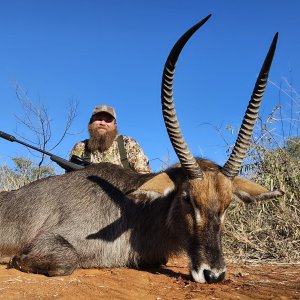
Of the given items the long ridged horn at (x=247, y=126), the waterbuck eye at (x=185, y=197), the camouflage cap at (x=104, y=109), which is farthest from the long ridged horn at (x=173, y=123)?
the camouflage cap at (x=104, y=109)

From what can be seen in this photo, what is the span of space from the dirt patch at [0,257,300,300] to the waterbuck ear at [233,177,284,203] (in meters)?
0.87

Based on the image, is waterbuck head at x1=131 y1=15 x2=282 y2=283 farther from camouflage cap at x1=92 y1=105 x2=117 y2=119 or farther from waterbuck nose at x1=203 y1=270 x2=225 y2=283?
camouflage cap at x1=92 y1=105 x2=117 y2=119

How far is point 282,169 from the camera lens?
8141mm

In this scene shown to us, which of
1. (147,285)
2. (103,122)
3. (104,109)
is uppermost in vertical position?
(104,109)

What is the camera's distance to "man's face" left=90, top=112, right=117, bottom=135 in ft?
32.3

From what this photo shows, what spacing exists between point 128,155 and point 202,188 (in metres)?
4.82

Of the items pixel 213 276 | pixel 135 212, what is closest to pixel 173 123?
pixel 135 212

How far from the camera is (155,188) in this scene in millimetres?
5242

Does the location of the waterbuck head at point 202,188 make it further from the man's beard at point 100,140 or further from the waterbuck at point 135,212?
the man's beard at point 100,140

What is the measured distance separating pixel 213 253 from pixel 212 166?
1.24 metres

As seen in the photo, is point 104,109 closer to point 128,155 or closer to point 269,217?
point 128,155

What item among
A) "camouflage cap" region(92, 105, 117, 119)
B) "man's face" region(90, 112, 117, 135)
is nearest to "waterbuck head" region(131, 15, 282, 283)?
"man's face" region(90, 112, 117, 135)

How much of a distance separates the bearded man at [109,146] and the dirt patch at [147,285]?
4069 mm

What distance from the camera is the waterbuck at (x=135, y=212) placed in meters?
4.85
